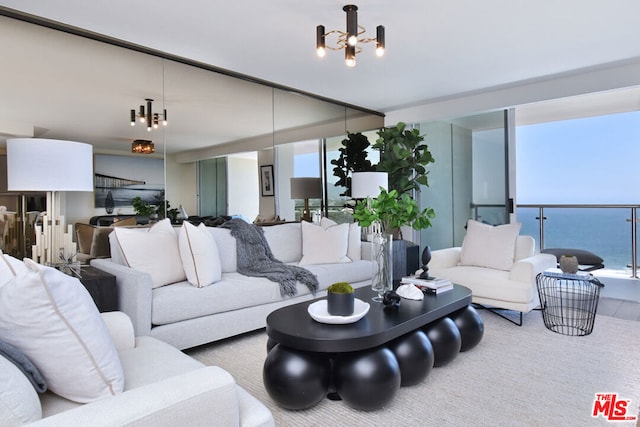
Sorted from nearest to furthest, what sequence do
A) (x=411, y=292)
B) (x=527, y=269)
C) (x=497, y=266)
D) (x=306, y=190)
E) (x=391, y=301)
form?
(x=391, y=301), (x=411, y=292), (x=527, y=269), (x=497, y=266), (x=306, y=190)

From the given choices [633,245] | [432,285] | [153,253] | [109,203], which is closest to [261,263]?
[153,253]

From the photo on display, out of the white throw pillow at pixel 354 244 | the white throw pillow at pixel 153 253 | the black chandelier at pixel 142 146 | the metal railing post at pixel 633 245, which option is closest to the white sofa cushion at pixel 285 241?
the white throw pillow at pixel 354 244

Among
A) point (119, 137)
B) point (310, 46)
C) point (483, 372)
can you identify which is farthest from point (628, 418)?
point (119, 137)

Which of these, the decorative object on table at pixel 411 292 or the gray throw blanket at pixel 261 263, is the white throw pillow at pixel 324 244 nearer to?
the gray throw blanket at pixel 261 263

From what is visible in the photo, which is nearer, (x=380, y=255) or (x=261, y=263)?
(x=380, y=255)

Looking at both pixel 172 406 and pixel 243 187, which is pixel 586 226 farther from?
pixel 172 406

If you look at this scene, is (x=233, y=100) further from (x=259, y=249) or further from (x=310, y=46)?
(x=259, y=249)

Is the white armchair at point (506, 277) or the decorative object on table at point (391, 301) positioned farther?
the white armchair at point (506, 277)

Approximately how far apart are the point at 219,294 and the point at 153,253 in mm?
599

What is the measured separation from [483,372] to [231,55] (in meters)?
3.36

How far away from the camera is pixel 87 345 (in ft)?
3.74

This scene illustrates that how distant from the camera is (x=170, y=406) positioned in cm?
96

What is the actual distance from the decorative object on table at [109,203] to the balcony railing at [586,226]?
449 centimetres

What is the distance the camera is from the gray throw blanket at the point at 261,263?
3312 millimetres
